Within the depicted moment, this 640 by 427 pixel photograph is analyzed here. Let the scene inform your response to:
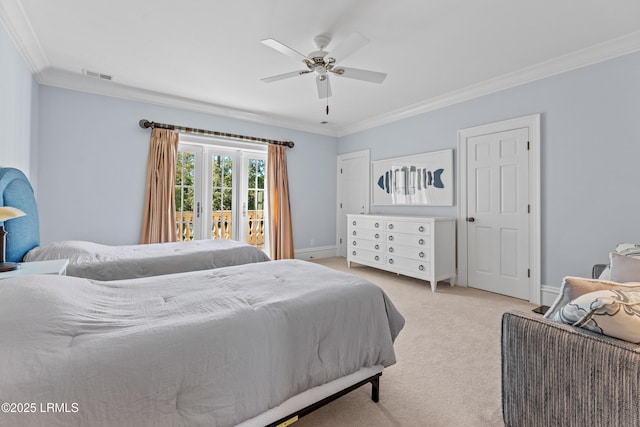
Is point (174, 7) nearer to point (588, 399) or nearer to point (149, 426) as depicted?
point (149, 426)

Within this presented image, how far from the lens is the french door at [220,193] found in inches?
175

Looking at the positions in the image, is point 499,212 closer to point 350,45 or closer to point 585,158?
point 585,158

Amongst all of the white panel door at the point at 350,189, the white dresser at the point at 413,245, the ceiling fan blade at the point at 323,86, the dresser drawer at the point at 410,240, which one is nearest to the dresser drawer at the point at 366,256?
the white dresser at the point at 413,245

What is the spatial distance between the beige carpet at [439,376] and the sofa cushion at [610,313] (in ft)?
2.61

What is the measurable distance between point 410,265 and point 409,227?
532 mm

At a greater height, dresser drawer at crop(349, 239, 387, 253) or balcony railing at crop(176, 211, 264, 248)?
balcony railing at crop(176, 211, 264, 248)

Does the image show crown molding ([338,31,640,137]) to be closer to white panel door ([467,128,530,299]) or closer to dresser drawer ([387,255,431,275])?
white panel door ([467,128,530,299])

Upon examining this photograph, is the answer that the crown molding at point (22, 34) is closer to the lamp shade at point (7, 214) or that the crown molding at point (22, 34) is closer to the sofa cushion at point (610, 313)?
the lamp shade at point (7, 214)

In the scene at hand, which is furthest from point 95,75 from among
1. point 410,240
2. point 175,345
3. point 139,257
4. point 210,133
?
point 410,240

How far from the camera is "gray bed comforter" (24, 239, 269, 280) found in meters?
2.26

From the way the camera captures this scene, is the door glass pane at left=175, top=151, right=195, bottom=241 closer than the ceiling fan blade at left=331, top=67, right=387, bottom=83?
No

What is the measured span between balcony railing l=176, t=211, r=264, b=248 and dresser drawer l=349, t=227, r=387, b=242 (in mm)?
1660

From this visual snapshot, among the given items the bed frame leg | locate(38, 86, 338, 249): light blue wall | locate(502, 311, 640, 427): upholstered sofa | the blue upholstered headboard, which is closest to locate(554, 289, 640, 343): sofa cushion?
locate(502, 311, 640, 427): upholstered sofa

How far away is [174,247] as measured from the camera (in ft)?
10.2
